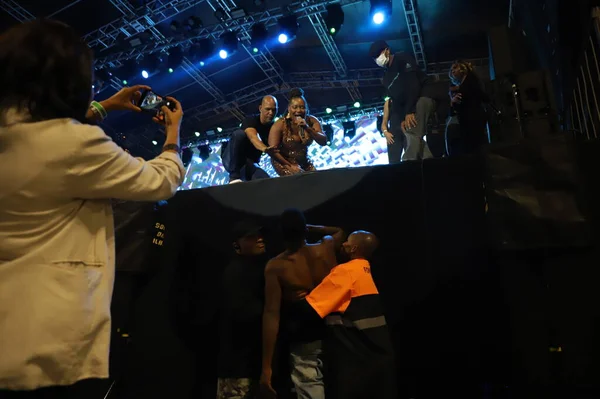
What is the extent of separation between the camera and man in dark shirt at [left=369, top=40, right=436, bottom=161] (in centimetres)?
501

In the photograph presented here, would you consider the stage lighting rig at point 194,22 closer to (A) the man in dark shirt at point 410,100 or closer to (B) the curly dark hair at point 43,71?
(A) the man in dark shirt at point 410,100

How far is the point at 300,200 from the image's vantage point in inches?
158

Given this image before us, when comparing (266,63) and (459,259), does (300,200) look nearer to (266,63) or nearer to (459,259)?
(459,259)

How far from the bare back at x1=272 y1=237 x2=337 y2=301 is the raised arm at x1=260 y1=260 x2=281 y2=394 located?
0.06 metres

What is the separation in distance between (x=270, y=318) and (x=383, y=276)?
0.97 metres

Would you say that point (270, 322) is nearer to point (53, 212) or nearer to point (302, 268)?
point (302, 268)

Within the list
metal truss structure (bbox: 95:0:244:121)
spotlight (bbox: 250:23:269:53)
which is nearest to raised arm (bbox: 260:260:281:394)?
spotlight (bbox: 250:23:269:53)

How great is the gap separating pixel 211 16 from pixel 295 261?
24.2 feet

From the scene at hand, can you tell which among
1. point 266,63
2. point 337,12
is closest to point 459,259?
point 337,12

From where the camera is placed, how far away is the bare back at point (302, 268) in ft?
10.8

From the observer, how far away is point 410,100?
512cm

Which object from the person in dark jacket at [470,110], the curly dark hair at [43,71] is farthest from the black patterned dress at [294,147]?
the curly dark hair at [43,71]

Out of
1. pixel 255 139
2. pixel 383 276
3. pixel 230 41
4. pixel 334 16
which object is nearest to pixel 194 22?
pixel 230 41

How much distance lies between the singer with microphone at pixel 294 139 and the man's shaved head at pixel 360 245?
5.06 ft
